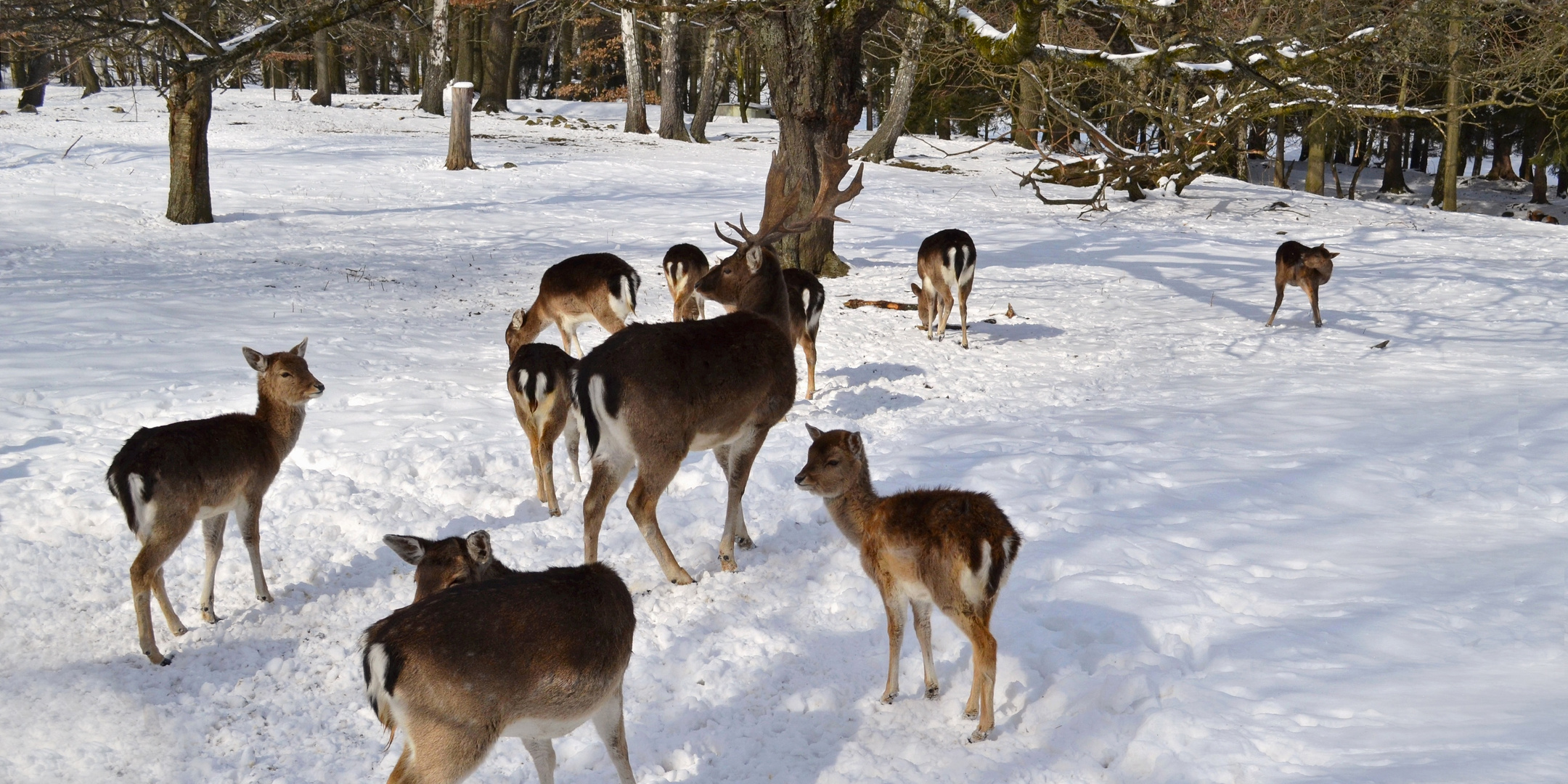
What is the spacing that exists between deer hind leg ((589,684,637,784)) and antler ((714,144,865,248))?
176 inches

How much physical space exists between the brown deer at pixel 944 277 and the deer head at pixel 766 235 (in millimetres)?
1864

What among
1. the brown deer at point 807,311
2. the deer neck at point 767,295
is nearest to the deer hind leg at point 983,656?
the deer neck at point 767,295

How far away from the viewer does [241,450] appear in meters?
5.34

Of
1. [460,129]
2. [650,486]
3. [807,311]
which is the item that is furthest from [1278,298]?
[460,129]

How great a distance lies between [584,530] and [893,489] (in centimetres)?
206

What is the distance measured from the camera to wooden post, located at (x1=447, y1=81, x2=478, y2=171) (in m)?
20.5

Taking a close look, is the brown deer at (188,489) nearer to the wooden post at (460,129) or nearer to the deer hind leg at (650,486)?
the deer hind leg at (650,486)

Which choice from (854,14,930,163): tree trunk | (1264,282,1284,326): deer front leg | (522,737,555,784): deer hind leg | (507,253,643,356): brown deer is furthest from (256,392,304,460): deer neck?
(854,14,930,163): tree trunk

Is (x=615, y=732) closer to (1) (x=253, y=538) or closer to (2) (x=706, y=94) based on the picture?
(1) (x=253, y=538)

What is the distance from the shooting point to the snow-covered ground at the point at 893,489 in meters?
4.22

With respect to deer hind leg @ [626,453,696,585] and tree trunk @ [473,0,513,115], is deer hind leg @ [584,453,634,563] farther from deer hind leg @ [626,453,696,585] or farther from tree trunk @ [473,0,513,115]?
tree trunk @ [473,0,513,115]

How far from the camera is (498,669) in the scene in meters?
3.46

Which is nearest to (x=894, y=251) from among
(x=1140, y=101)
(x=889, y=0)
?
(x=889, y=0)

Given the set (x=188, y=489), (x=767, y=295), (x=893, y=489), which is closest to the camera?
(x=188, y=489)
